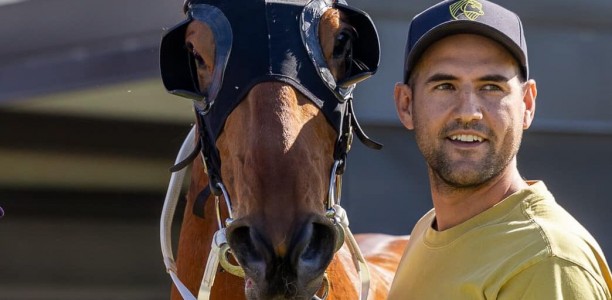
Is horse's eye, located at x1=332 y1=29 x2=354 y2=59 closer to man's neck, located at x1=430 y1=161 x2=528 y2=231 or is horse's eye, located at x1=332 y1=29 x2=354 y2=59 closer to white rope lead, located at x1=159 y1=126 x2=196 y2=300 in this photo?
man's neck, located at x1=430 y1=161 x2=528 y2=231

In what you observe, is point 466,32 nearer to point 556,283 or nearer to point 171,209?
point 556,283

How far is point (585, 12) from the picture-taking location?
6180 mm

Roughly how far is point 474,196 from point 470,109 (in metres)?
0.24

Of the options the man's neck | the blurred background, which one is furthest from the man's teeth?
the blurred background

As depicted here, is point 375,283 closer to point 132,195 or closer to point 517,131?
point 517,131

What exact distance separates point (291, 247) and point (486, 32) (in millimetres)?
734

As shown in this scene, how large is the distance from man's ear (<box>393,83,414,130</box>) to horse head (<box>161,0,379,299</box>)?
0.34ft

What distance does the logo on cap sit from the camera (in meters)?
2.47

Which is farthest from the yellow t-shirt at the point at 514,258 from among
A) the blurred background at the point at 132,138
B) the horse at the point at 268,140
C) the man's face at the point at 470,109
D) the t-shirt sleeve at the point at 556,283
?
the blurred background at the point at 132,138

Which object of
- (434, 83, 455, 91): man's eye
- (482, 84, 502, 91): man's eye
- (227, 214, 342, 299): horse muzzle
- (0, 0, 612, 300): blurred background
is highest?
(482, 84, 502, 91): man's eye

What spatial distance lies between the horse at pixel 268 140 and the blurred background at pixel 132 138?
263 centimetres

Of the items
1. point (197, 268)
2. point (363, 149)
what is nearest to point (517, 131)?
point (197, 268)

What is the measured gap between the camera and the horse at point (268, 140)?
2.29 m

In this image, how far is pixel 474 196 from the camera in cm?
252
